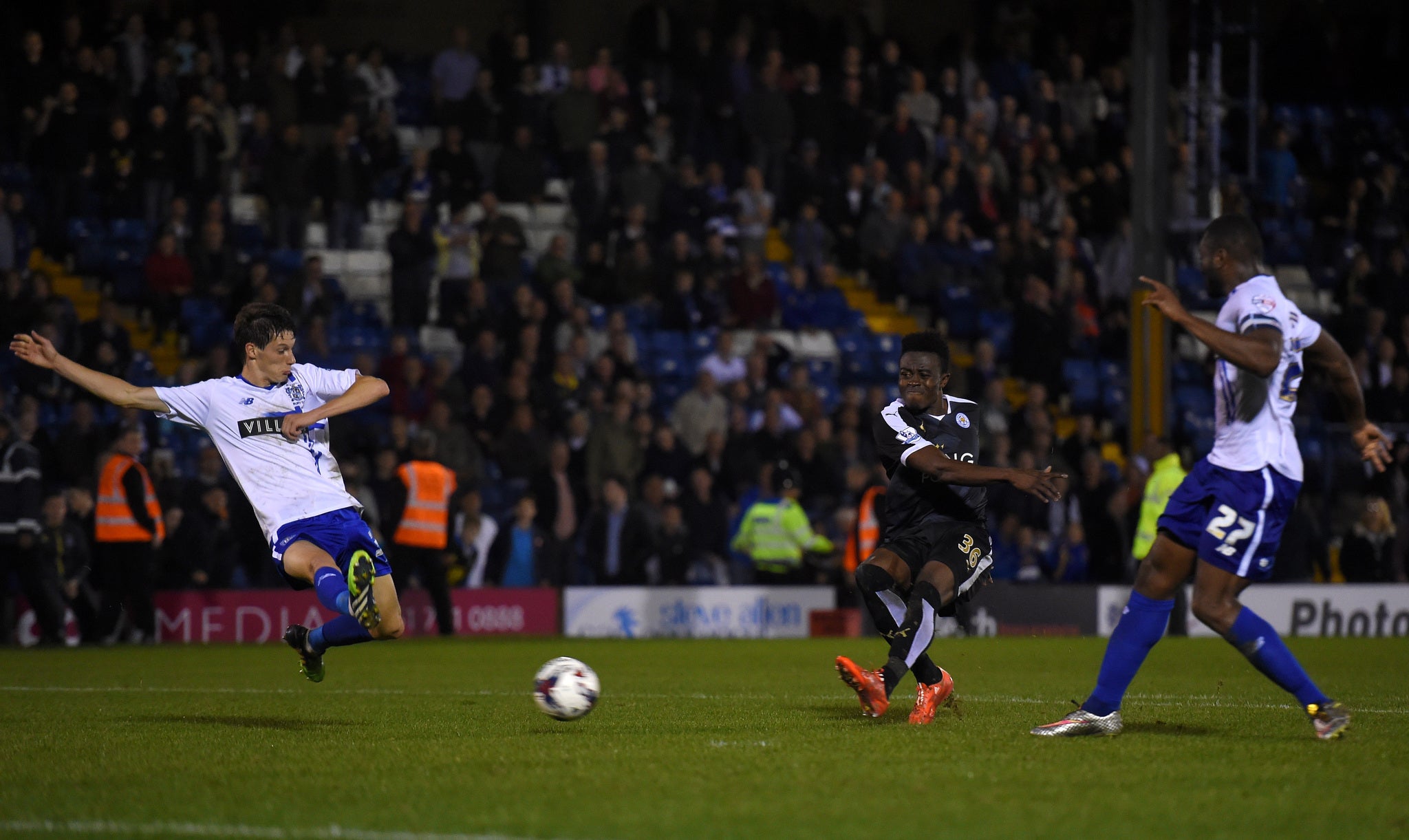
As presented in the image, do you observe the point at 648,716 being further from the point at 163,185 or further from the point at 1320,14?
the point at 1320,14

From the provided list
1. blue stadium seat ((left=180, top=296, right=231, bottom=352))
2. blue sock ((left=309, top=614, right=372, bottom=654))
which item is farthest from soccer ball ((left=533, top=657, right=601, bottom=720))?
blue stadium seat ((left=180, top=296, right=231, bottom=352))

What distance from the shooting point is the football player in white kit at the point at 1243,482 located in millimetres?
7203

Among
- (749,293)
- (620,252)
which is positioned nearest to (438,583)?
(620,252)

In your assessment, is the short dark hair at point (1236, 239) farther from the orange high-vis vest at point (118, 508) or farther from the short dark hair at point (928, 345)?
the orange high-vis vest at point (118, 508)

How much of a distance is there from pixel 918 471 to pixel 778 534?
10285 mm

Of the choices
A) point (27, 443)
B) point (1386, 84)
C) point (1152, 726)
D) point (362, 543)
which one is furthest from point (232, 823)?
point (1386, 84)

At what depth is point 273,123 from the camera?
21672 mm

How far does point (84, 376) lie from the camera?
27.5 ft

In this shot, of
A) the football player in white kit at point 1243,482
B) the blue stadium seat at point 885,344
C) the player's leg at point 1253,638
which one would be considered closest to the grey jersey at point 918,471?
the football player in white kit at point 1243,482

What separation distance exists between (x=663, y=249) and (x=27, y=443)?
8.08 m

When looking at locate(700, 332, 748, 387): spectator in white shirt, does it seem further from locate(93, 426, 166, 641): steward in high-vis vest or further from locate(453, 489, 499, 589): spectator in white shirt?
locate(93, 426, 166, 641): steward in high-vis vest

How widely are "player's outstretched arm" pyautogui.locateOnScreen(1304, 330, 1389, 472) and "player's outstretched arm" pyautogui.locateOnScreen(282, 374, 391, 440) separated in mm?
4328

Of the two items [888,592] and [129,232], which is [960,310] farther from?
[888,592]

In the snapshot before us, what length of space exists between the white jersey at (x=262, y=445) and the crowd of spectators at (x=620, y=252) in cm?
909
